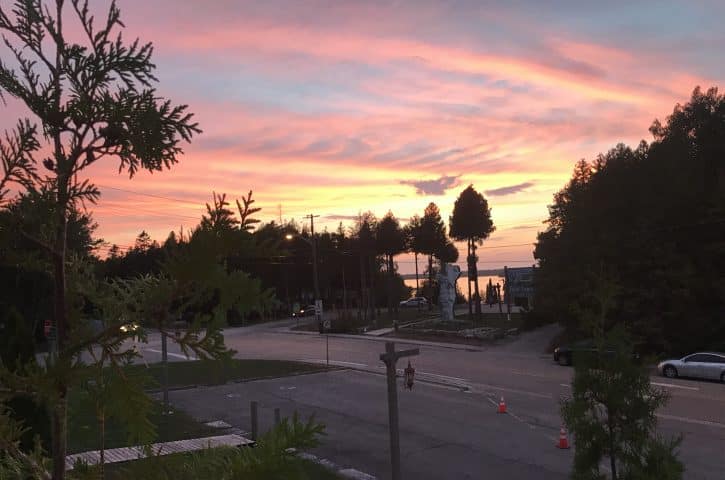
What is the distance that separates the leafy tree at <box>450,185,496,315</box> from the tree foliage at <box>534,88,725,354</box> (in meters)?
21.3

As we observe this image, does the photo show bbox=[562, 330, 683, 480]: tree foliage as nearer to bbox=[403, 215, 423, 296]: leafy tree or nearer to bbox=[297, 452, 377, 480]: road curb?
bbox=[297, 452, 377, 480]: road curb

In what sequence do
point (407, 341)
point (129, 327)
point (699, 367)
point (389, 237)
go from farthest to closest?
1. point (389, 237)
2. point (407, 341)
3. point (699, 367)
4. point (129, 327)

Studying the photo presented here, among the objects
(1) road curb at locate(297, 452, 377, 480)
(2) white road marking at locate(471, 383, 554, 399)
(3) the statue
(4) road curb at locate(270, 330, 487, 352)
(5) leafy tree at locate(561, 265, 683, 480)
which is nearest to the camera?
(5) leafy tree at locate(561, 265, 683, 480)

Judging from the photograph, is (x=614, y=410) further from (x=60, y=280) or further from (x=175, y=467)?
(x=60, y=280)

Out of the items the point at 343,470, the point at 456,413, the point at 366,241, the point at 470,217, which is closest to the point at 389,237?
the point at 366,241

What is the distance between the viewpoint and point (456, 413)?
806 inches

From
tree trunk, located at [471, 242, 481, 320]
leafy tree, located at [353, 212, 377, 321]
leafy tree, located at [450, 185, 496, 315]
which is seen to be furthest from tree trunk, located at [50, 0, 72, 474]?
leafy tree, located at [353, 212, 377, 321]

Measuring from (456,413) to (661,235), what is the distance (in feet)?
81.4

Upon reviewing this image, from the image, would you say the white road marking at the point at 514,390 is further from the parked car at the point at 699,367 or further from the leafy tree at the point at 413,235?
the leafy tree at the point at 413,235

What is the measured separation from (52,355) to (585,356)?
779 cm

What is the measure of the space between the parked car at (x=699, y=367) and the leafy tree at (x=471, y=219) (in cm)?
3737

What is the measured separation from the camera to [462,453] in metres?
15.5

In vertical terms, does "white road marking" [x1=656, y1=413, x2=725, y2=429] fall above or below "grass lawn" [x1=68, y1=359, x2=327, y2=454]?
below

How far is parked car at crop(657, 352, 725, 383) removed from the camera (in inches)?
1069
